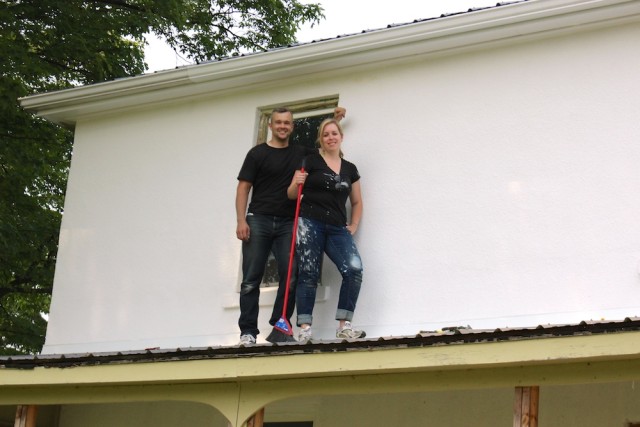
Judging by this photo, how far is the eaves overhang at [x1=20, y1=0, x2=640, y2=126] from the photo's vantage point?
10.8 meters

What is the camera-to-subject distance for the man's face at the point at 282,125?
11516mm

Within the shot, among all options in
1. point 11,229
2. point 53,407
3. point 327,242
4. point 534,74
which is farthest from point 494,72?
point 11,229

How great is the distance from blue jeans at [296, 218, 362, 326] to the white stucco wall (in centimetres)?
51

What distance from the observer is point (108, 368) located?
10594 millimetres

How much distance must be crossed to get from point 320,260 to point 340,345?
6.49 ft

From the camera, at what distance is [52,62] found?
19.9 meters

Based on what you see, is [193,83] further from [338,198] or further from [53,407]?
[53,407]

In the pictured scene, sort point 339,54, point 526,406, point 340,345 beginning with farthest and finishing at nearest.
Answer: point 339,54 < point 340,345 < point 526,406

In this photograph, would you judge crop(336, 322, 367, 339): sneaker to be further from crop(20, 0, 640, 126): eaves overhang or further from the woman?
A: crop(20, 0, 640, 126): eaves overhang

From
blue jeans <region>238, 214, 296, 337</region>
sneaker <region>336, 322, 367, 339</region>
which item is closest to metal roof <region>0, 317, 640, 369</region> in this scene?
sneaker <region>336, 322, 367, 339</region>

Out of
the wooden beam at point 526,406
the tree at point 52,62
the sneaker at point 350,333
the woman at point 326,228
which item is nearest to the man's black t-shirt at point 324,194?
the woman at point 326,228

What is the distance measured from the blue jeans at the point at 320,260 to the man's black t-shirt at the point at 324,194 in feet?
0.23

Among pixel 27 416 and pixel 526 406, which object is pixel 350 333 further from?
pixel 27 416

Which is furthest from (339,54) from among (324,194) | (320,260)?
(320,260)
